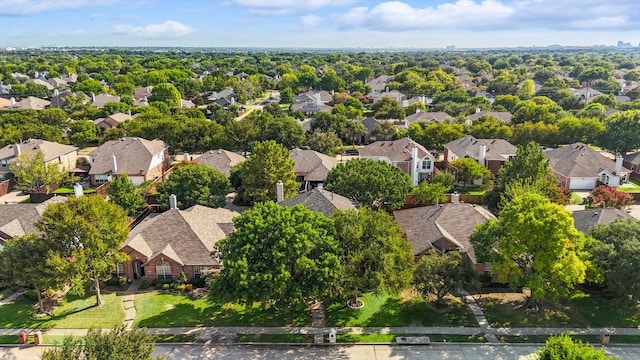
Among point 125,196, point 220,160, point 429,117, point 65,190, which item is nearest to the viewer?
point 125,196

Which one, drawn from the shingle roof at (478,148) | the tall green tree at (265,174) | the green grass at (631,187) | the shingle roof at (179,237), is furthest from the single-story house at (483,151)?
the shingle roof at (179,237)

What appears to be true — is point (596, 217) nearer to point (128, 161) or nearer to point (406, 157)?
point (406, 157)

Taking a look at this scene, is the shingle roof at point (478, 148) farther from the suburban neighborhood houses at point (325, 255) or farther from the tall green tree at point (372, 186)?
the tall green tree at point (372, 186)

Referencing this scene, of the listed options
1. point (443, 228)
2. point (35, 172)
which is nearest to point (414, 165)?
point (443, 228)

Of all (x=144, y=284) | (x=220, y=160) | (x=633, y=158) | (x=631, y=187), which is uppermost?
(x=220, y=160)

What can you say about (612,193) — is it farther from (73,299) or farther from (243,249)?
(73,299)

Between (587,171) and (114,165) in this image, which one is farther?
(114,165)

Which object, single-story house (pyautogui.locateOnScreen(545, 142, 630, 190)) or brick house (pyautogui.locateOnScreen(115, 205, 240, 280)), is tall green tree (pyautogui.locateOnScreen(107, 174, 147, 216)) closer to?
brick house (pyautogui.locateOnScreen(115, 205, 240, 280))

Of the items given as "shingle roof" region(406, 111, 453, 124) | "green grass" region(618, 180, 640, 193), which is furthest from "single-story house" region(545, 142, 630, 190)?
"shingle roof" region(406, 111, 453, 124)
